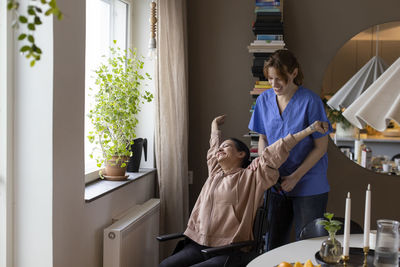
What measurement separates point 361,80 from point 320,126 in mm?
1310

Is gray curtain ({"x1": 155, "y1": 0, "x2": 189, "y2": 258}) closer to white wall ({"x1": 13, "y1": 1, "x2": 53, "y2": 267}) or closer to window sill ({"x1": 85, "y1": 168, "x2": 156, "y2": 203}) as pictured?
window sill ({"x1": 85, "y1": 168, "x2": 156, "y2": 203})

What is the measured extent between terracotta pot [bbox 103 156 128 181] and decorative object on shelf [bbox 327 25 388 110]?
1.67 meters

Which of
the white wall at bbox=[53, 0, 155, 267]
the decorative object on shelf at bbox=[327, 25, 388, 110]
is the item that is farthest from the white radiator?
the decorative object on shelf at bbox=[327, 25, 388, 110]

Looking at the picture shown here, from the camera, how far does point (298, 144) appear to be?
2766 mm

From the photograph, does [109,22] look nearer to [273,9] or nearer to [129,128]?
[129,128]

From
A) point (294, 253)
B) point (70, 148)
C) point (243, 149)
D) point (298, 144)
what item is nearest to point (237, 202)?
point (243, 149)

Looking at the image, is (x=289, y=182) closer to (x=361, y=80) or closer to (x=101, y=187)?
(x=101, y=187)

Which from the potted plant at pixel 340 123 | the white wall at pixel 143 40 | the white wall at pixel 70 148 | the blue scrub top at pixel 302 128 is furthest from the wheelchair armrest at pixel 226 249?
the potted plant at pixel 340 123

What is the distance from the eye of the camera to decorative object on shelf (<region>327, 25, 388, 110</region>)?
3.60 metres

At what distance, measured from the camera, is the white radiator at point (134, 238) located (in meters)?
2.65

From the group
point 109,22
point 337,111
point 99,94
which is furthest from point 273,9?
point 99,94

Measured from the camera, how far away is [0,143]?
2113mm

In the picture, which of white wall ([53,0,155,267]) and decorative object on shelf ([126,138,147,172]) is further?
decorative object on shelf ([126,138,147,172])

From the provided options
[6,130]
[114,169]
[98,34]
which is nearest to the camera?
[6,130]
